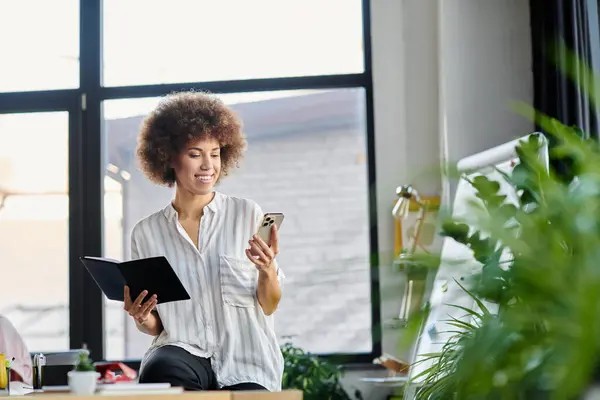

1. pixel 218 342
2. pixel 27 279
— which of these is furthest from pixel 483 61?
pixel 27 279

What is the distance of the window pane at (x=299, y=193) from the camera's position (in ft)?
16.7

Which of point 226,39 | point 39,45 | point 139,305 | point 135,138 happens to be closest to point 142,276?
point 139,305

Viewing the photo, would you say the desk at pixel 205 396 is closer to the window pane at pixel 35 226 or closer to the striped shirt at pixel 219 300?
the striped shirt at pixel 219 300

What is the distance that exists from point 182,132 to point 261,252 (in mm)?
637

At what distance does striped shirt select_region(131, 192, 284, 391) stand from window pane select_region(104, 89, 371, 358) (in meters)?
1.82

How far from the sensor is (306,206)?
5.14 meters

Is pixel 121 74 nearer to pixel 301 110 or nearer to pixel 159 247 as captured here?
pixel 301 110

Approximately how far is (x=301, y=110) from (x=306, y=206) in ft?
1.71

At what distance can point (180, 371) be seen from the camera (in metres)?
2.91

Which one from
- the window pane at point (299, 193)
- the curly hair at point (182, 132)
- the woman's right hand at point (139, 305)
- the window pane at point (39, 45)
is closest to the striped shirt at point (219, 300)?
the woman's right hand at point (139, 305)

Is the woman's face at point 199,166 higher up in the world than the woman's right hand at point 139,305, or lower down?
higher up

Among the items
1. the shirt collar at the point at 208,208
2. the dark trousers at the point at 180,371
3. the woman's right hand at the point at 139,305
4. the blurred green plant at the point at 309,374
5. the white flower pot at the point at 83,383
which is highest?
the shirt collar at the point at 208,208

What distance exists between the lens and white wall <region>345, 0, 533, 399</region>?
184 inches

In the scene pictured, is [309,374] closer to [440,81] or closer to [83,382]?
[440,81]
